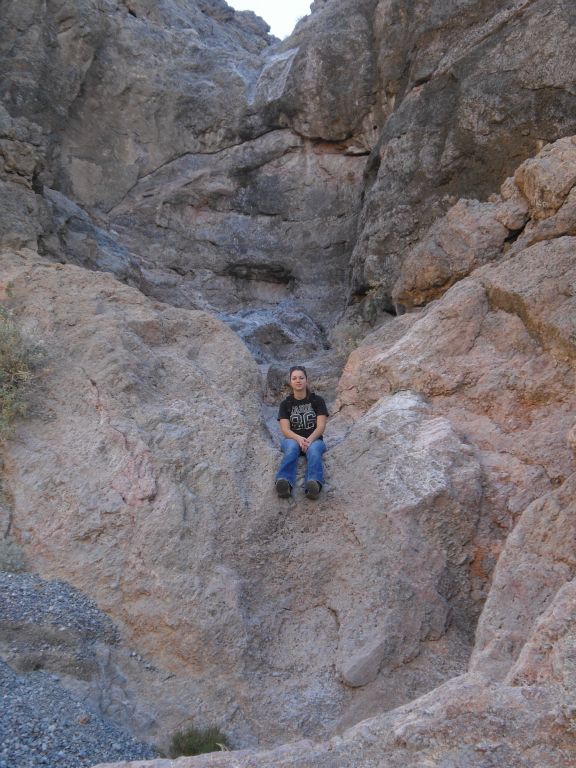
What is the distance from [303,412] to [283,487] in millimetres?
1010

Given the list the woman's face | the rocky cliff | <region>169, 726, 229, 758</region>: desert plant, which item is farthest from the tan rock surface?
the woman's face

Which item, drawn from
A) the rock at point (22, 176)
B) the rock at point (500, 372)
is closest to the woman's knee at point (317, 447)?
the rock at point (500, 372)

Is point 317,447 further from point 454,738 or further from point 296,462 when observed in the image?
point 454,738

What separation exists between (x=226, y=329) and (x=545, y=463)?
3.85m

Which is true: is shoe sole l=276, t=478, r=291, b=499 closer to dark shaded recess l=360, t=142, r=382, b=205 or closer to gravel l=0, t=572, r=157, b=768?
gravel l=0, t=572, r=157, b=768

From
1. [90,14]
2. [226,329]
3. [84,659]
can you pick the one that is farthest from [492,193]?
[90,14]

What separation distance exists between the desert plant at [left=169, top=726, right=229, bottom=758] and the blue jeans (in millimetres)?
2074

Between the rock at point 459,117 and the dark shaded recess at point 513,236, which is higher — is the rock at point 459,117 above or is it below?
above

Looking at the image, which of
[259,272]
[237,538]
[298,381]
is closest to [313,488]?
[237,538]

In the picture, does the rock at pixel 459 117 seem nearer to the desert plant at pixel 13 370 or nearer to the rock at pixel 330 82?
the rock at pixel 330 82

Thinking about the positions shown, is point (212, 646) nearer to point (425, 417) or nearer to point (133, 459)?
point (133, 459)

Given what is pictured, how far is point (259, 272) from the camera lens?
14.4 meters

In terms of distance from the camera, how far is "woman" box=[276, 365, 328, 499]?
20.2ft

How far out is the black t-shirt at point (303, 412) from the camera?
6.81 metres
